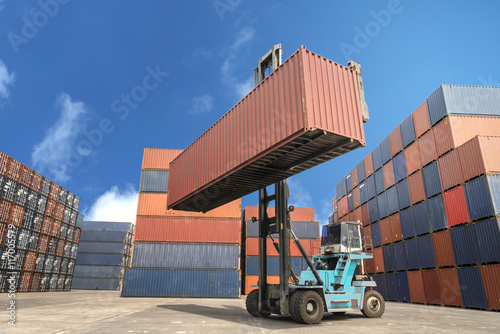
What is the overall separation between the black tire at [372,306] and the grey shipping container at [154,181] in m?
17.6

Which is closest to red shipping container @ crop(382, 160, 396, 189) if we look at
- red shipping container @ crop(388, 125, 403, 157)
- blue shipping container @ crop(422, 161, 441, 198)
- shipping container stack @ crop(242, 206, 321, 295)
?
red shipping container @ crop(388, 125, 403, 157)

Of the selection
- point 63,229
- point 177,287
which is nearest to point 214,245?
point 177,287

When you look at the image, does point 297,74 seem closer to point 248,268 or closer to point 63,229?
point 248,268

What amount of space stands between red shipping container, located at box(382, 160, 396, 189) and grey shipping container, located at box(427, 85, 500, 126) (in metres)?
5.67

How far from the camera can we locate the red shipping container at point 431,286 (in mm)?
17438

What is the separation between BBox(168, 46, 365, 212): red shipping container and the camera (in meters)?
7.76

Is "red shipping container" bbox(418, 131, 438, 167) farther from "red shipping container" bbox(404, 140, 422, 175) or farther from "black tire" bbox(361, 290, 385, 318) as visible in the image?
"black tire" bbox(361, 290, 385, 318)

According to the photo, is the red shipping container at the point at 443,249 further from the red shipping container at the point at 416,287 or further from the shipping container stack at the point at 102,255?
the shipping container stack at the point at 102,255

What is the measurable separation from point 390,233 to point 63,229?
34346mm

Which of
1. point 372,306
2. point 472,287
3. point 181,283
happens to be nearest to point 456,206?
point 472,287

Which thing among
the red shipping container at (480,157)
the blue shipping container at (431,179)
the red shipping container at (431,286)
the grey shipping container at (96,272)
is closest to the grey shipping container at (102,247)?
the grey shipping container at (96,272)

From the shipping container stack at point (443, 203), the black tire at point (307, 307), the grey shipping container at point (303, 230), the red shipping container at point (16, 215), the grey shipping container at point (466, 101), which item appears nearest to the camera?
the black tire at point (307, 307)

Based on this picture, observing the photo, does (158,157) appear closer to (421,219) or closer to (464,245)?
(421,219)

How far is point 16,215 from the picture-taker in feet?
91.8
